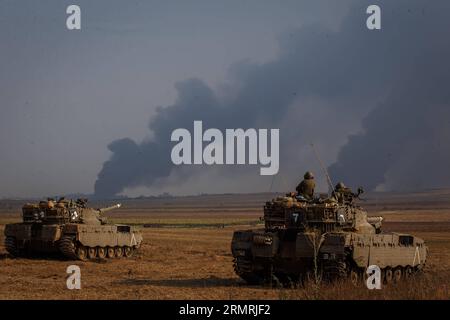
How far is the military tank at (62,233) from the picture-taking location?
3156cm

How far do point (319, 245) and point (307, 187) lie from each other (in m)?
3.14

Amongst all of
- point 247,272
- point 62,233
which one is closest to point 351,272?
point 247,272

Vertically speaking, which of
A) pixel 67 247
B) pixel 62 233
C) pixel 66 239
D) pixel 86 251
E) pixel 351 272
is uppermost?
pixel 62 233

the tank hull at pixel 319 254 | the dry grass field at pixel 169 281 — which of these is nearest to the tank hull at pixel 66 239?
the dry grass field at pixel 169 281

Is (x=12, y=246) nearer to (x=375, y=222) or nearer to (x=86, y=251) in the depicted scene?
(x=86, y=251)

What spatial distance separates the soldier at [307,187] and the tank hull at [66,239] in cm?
1190

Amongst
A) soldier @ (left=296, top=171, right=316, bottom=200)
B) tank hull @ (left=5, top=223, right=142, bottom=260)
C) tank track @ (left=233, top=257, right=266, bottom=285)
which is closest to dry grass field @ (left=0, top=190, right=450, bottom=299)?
tank track @ (left=233, top=257, right=266, bottom=285)

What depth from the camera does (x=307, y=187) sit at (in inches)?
948

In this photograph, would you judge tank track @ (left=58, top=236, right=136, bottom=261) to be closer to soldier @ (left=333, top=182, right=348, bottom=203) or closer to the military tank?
the military tank

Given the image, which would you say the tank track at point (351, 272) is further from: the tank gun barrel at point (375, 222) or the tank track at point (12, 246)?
the tank track at point (12, 246)

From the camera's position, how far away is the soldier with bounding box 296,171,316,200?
24.1 m

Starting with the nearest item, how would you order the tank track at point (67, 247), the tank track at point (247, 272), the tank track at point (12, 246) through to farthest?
the tank track at point (247, 272) → the tank track at point (67, 247) → the tank track at point (12, 246)
